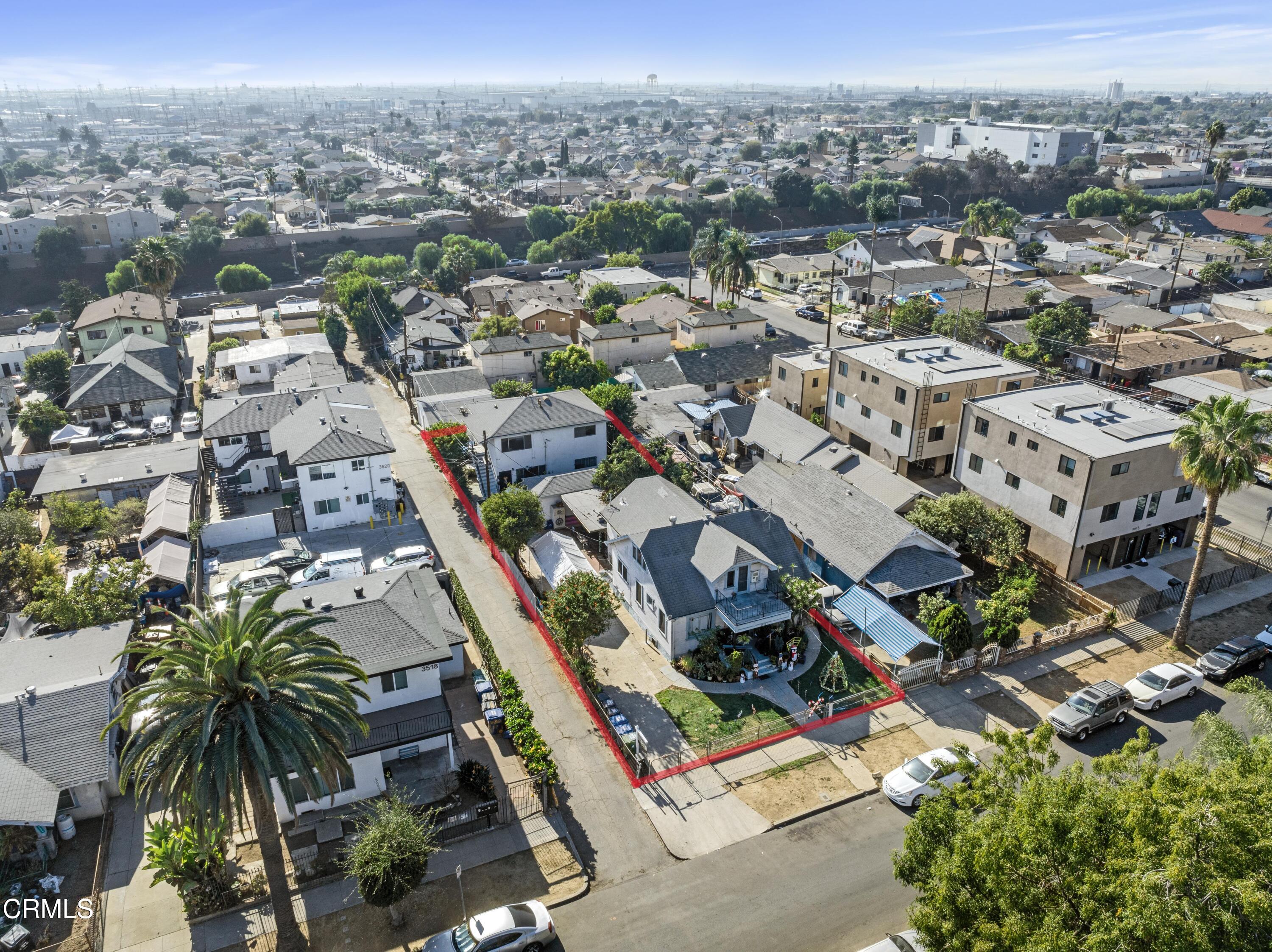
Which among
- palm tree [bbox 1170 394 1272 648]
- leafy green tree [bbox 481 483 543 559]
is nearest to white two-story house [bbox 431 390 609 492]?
leafy green tree [bbox 481 483 543 559]

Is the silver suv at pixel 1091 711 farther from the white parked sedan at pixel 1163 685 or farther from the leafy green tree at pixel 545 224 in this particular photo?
the leafy green tree at pixel 545 224

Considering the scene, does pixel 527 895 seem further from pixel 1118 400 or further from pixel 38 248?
pixel 38 248

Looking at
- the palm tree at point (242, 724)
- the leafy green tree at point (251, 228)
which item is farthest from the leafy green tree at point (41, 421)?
the leafy green tree at point (251, 228)

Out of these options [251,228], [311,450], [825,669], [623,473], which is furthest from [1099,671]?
[251,228]

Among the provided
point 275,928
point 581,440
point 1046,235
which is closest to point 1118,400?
point 581,440

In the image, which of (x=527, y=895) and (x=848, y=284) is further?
(x=848, y=284)

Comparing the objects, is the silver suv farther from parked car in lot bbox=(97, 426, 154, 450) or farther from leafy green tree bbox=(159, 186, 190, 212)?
leafy green tree bbox=(159, 186, 190, 212)

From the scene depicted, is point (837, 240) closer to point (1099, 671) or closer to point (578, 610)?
point (1099, 671)
